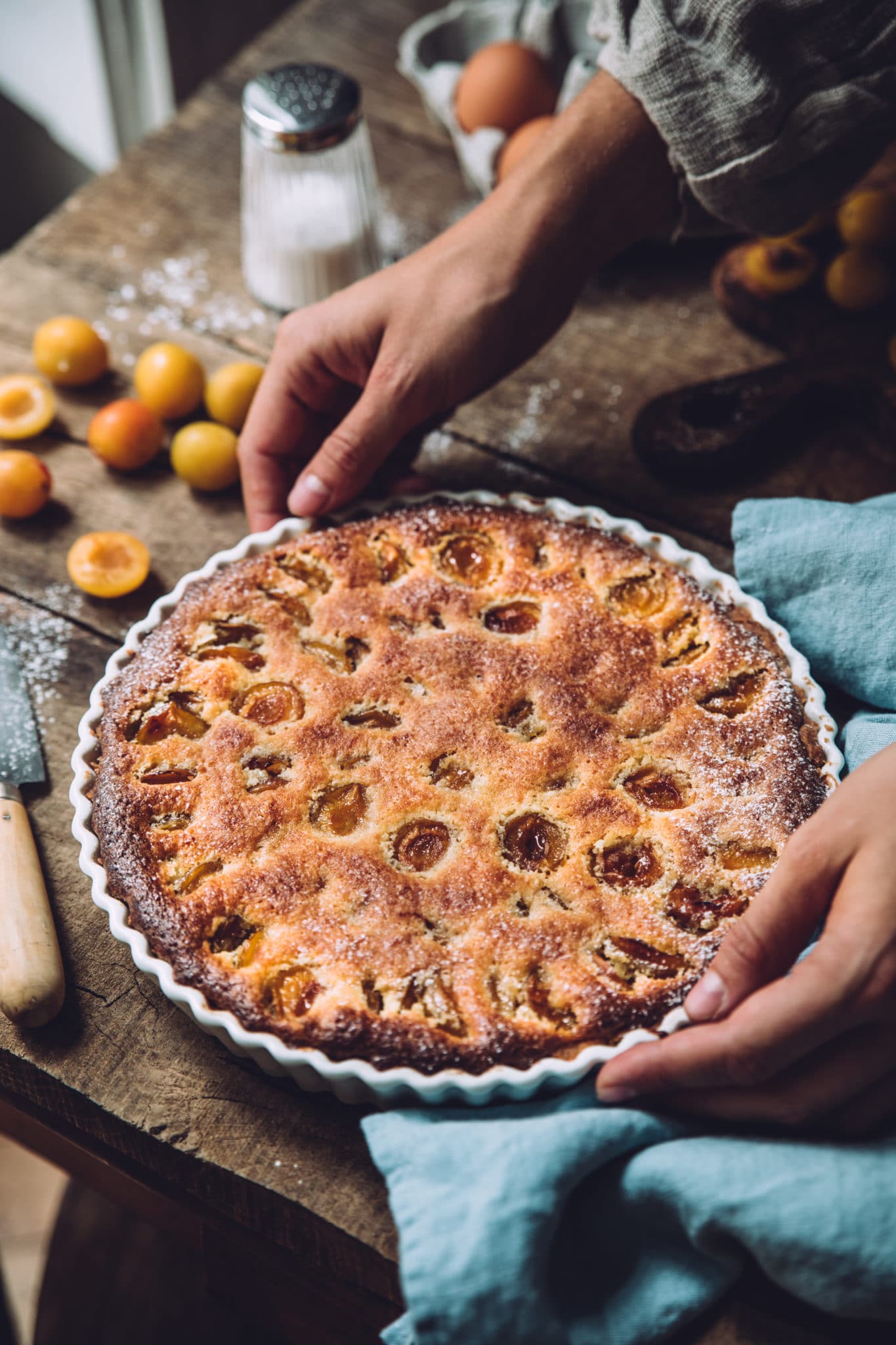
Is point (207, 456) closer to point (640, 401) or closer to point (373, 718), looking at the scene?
point (373, 718)

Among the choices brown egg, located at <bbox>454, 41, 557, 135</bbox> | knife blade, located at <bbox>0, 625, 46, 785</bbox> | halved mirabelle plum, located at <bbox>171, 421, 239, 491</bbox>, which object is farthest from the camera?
brown egg, located at <bbox>454, 41, 557, 135</bbox>

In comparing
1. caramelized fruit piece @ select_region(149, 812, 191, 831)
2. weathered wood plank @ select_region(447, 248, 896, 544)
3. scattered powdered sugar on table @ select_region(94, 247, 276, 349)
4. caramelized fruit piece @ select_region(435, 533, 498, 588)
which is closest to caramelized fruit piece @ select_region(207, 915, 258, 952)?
caramelized fruit piece @ select_region(149, 812, 191, 831)

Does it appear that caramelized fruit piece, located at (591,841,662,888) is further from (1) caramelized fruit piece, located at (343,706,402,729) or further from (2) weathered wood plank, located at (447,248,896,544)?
(2) weathered wood plank, located at (447,248,896,544)

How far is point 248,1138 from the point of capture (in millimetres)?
1264

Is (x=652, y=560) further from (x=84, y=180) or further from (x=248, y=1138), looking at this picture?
(x=84, y=180)

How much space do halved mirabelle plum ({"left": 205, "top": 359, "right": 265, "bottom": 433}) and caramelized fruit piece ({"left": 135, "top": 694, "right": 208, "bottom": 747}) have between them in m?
0.71

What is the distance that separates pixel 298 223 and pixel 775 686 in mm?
1259

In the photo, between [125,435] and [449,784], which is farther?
[125,435]

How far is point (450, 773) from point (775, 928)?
43 cm

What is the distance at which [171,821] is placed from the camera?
1.34 m

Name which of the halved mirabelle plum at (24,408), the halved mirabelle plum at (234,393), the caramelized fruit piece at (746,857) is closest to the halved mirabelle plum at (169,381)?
the halved mirabelle plum at (234,393)

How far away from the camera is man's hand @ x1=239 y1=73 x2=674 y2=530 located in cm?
168

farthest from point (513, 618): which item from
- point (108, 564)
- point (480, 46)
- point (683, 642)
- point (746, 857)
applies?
point (480, 46)

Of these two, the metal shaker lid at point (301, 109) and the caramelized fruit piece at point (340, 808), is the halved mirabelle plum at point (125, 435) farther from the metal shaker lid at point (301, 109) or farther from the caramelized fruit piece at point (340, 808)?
the caramelized fruit piece at point (340, 808)
